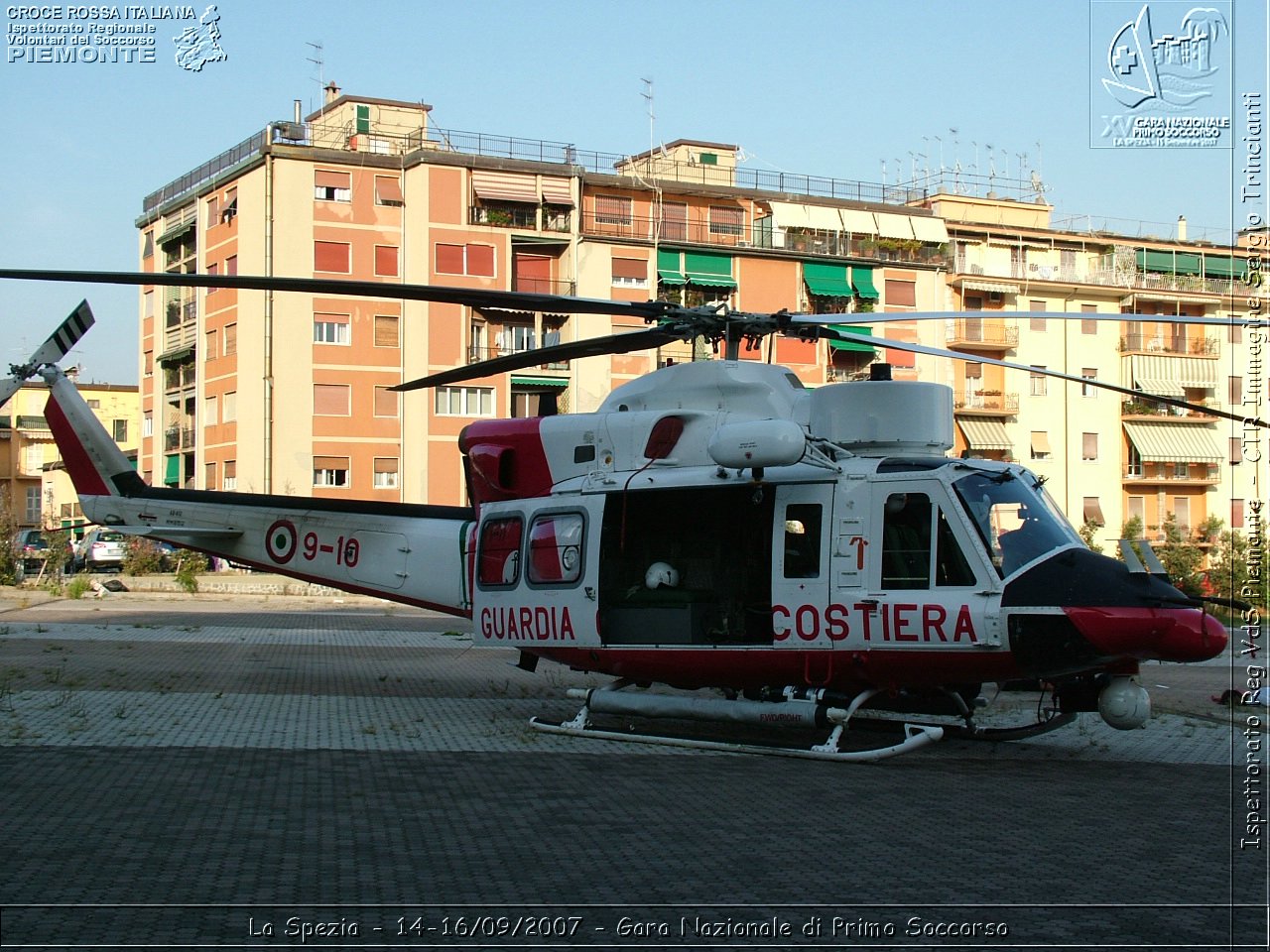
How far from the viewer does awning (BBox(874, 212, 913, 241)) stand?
5378 cm

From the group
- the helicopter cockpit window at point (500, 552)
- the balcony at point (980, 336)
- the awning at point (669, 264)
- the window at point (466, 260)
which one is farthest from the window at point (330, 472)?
the helicopter cockpit window at point (500, 552)

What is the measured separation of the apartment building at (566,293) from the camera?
1903 inches

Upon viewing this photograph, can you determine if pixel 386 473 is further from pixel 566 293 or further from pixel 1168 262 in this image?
pixel 1168 262

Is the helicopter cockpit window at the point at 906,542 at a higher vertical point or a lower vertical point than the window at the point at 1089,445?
lower

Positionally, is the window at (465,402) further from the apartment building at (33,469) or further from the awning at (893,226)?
the apartment building at (33,469)

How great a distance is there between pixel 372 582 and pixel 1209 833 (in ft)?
29.3

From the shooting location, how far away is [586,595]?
1181 cm

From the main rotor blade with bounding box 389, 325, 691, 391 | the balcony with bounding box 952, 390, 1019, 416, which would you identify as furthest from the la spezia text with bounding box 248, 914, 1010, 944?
the balcony with bounding box 952, 390, 1019, 416

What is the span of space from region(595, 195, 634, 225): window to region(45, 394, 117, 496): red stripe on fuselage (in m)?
36.8

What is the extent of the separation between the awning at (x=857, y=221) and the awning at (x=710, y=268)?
6066mm

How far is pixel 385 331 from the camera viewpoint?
161 ft

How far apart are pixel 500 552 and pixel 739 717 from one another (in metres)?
3.00

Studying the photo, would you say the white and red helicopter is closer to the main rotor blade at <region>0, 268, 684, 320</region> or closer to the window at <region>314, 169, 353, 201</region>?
the main rotor blade at <region>0, 268, 684, 320</region>

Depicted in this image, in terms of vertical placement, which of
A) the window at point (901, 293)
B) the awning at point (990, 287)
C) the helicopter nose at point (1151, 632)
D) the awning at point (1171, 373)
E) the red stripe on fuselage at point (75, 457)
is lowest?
the helicopter nose at point (1151, 632)
